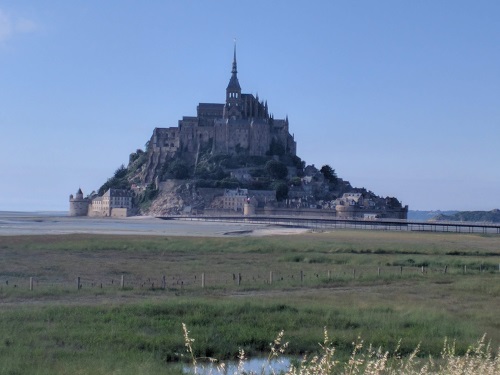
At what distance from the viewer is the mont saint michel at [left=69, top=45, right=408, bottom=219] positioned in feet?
465

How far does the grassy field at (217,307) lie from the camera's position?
1567cm

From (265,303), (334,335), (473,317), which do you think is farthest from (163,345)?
(473,317)

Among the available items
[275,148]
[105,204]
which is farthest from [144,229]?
[275,148]

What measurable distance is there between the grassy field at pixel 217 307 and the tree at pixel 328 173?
11959 centimetres

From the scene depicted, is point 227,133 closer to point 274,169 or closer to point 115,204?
point 274,169

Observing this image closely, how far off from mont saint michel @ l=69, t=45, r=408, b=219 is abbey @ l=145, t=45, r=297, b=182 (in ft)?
0.64

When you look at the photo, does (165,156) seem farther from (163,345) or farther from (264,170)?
(163,345)

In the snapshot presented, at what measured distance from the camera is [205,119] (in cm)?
15662

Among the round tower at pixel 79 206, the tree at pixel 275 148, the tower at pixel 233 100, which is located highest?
the tower at pixel 233 100

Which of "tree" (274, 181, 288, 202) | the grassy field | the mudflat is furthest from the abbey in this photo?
the grassy field

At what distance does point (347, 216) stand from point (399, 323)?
115559mm

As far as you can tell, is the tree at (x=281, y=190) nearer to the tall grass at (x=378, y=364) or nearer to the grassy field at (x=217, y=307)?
the grassy field at (x=217, y=307)

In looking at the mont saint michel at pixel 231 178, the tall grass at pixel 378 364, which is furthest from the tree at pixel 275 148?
the tall grass at pixel 378 364

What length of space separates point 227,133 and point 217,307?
13212 centimetres
